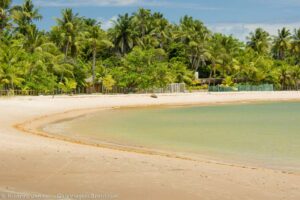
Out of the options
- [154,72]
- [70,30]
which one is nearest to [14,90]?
[70,30]

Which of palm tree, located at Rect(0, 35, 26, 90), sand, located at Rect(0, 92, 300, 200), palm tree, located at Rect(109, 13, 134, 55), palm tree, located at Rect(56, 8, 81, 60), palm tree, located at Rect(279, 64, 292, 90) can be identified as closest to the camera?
sand, located at Rect(0, 92, 300, 200)

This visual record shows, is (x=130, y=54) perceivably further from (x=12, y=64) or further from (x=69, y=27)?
(x=12, y=64)

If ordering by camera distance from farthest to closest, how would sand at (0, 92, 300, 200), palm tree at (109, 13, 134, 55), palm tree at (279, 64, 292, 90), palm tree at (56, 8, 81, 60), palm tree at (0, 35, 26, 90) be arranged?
palm tree at (279, 64, 292, 90) < palm tree at (109, 13, 134, 55) < palm tree at (56, 8, 81, 60) < palm tree at (0, 35, 26, 90) < sand at (0, 92, 300, 200)

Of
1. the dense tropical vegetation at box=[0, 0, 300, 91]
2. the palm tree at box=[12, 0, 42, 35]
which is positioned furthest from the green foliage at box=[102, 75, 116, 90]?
the palm tree at box=[12, 0, 42, 35]

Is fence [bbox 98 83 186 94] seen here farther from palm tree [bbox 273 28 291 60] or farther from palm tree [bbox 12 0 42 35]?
palm tree [bbox 273 28 291 60]

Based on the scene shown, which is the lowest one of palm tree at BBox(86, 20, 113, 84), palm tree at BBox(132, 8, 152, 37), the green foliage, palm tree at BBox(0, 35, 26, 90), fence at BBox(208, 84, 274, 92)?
fence at BBox(208, 84, 274, 92)

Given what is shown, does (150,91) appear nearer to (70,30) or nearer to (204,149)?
(70,30)

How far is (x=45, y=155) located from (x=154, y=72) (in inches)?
2132

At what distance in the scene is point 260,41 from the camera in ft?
308

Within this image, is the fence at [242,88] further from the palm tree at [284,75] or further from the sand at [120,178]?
the sand at [120,178]

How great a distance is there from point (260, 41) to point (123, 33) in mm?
31572

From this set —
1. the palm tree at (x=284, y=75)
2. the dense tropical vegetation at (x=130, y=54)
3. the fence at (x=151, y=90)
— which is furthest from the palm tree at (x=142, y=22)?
the palm tree at (x=284, y=75)

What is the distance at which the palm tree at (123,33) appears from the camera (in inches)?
2920

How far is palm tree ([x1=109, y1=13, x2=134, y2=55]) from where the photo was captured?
74.2 m
